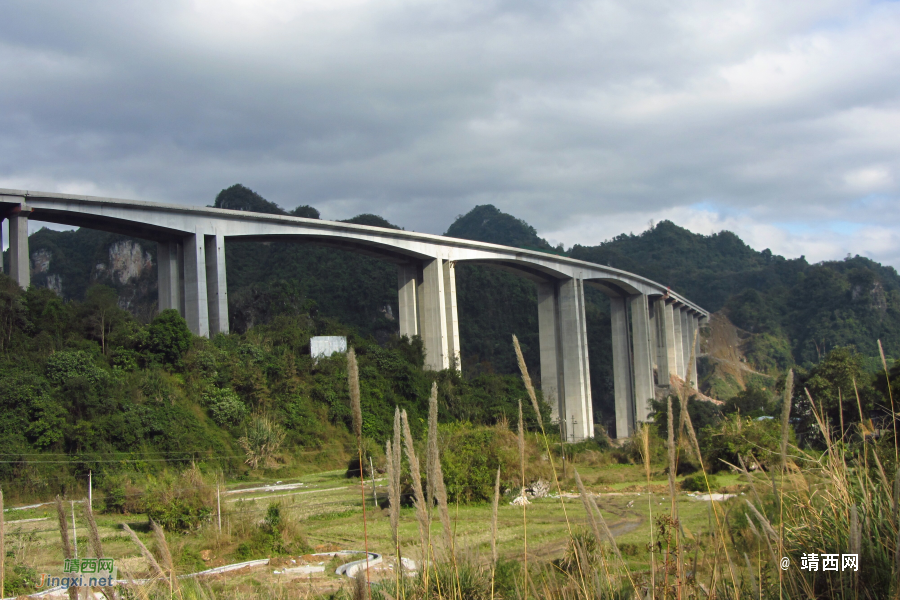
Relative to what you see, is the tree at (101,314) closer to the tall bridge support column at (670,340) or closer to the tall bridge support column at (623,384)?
the tall bridge support column at (623,384)

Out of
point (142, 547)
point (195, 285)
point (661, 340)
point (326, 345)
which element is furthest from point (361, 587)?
point (661, 340)

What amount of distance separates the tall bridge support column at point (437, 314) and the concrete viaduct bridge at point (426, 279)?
55 mm

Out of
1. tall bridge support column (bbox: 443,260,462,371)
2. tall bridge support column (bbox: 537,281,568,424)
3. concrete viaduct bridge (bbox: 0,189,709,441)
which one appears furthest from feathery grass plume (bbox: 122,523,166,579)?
tall bridge support column (bbox: 537,281,568,424)

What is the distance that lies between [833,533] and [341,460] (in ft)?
88.1

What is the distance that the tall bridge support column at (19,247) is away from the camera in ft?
84.2

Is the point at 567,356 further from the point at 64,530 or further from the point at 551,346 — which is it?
the point at 64,530

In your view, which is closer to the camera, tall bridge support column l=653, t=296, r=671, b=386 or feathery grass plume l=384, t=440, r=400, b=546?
feathery grass plume l=384, t=440, r=400, b=546

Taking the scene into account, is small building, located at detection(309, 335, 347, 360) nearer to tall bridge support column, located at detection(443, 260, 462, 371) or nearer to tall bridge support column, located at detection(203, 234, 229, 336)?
tall bridge support column, located at detection(203, 234, 229, 336)

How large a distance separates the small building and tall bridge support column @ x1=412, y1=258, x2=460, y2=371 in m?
5.42

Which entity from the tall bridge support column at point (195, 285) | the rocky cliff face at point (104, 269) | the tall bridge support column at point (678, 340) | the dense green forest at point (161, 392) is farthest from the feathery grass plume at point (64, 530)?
the tall bridge support column at point (678, 340)

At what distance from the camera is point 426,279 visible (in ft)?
131

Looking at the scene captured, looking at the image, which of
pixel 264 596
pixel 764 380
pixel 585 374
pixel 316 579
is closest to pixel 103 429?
pixel 316 579

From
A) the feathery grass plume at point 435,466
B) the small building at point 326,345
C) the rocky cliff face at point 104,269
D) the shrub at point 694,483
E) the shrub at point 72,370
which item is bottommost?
the shrub at point 694,483

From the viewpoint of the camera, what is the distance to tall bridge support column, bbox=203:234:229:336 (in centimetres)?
3086
